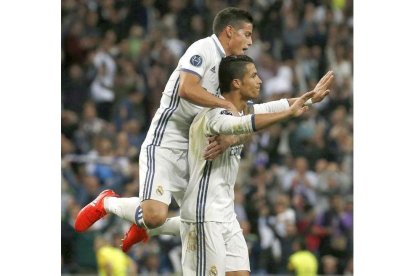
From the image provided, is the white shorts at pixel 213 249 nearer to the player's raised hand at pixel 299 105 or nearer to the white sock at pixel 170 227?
the white sock at pixel 170 227

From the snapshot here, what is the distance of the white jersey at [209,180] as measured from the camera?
25.7 ft

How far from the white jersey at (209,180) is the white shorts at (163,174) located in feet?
1.10

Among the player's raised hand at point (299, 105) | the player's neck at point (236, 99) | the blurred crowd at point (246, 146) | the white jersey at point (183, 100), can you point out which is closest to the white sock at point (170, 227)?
the white jersey at point (183, 100)

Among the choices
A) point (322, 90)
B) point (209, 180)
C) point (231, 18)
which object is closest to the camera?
point (322, 90)

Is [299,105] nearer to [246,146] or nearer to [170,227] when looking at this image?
[170,227]

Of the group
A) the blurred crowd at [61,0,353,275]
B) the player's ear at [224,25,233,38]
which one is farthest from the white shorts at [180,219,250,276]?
the blurred crowd at [61,0,353,275]

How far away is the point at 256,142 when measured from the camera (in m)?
16.4

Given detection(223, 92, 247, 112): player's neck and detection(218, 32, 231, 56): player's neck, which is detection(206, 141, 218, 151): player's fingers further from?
detection(218, 32, 231, 56): player's neck

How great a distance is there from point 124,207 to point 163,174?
549mm

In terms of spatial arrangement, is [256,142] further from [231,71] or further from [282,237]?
[231,71]

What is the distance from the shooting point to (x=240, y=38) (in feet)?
27.1

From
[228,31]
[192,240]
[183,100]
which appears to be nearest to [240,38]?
[228,31]
